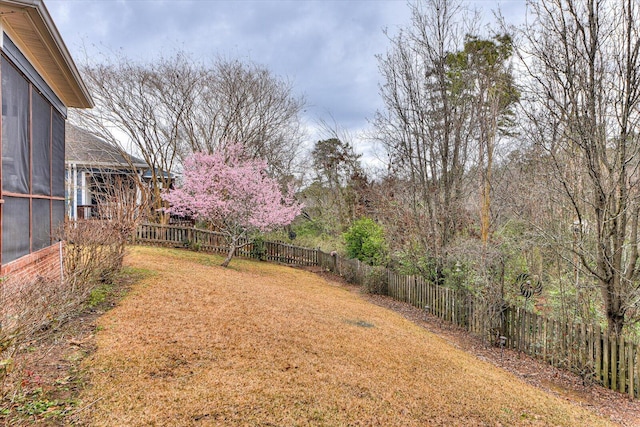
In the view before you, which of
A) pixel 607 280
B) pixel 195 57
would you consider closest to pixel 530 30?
pixel 607 280

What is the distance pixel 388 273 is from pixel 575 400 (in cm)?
618

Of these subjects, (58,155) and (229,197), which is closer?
(58,155)

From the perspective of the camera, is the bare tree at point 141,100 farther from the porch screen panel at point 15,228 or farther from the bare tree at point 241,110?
the porch screen panel at point 15,228

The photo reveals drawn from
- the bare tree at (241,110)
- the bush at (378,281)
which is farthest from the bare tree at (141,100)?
the bush at (378,281)

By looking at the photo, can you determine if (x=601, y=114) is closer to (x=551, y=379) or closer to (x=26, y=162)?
(x=551, y=379)

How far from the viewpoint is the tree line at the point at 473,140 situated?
5.30m

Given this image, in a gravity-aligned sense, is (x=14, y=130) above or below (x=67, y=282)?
above

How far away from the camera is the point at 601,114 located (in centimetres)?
531

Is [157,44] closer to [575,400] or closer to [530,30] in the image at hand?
[530,30]

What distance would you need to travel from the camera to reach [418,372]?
4.25 metres

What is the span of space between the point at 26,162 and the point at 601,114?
9074mm

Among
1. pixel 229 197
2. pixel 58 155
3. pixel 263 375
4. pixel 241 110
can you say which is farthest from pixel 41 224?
pixel 241 110

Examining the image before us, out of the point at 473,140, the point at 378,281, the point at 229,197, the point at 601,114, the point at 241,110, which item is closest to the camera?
the point at 601,114

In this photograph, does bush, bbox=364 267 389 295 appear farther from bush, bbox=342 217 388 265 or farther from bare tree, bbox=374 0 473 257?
bare tree, bbox=374 0 473 257
